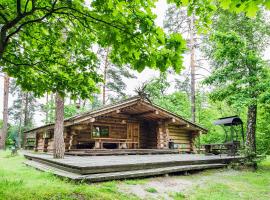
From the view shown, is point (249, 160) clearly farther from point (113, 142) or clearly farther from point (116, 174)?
point (113, 142)

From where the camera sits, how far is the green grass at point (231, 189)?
679 cm

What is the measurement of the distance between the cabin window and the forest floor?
9704 mm

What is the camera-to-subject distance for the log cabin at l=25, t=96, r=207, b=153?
15.6m

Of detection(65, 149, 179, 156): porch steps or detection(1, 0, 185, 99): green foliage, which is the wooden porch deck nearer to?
detection(1, 0, 185, 99): green foliage

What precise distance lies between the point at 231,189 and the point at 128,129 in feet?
40.0

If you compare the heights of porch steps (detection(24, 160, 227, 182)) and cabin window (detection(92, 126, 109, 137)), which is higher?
cabin window (detection(92, 126, 109, 137))

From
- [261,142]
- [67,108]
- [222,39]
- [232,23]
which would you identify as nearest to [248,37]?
[232,23]

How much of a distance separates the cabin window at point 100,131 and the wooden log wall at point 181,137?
532cm

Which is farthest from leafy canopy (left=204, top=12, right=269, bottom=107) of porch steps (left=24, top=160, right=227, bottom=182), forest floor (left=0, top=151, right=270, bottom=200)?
porch steps (left=24, top=160, right=227, bottom=182)

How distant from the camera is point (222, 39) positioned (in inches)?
493

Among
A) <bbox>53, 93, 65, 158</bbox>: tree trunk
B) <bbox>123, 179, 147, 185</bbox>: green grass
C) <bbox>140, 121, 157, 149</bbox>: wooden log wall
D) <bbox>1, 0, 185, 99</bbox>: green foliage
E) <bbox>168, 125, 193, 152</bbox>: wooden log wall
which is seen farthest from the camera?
<bbox>140, 121, 157, 149</bbox>: wooden log wall

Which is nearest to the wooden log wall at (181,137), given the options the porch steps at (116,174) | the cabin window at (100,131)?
the cabin window at (100,131)

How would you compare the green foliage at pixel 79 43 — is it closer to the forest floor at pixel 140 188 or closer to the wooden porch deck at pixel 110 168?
the forest floor at pixel 140 188

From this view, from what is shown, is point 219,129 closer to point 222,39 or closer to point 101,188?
point 222,39
